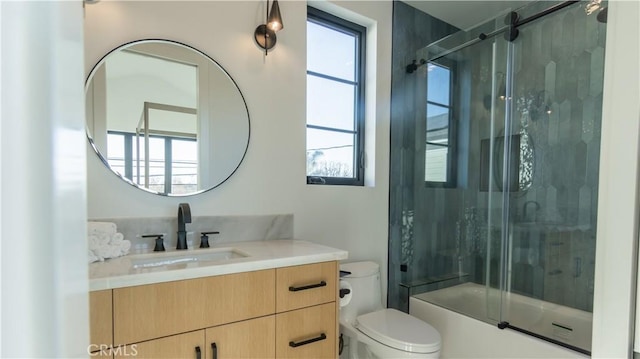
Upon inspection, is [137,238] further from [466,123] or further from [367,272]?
[466,123]

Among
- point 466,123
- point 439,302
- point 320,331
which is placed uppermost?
point 466,123

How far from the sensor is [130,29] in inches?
54.3

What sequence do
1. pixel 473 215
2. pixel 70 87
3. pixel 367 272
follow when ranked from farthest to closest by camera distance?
1. pixel 473 215
2. pixel 367 272
3. pixel 70 87

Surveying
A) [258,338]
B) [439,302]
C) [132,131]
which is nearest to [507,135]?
[439,302]

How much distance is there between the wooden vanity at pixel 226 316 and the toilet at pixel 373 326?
299mm

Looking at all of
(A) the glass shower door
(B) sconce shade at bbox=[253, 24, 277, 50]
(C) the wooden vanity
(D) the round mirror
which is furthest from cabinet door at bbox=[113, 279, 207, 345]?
(A) the glass shower door

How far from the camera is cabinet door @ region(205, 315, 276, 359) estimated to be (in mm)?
1058

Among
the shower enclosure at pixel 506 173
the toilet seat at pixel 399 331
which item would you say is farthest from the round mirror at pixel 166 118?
the shower enclosure at pixel 506 173

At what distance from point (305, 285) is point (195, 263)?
0.42 meters

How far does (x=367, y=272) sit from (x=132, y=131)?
4.68ft

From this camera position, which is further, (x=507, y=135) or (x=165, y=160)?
(x=507, y=135)

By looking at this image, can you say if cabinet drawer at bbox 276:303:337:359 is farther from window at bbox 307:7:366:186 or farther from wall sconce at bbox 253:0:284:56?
wall sconce at bbox 253:0:284:56

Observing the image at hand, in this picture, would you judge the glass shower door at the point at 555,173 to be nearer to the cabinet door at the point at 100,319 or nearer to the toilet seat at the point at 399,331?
the toilet seat at the point at 399,331

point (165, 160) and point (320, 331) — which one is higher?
point (165, 160)
